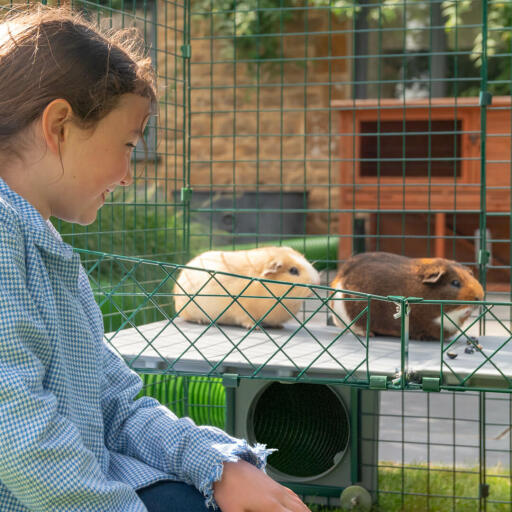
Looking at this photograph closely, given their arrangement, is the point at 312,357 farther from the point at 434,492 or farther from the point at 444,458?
the point at 444,458

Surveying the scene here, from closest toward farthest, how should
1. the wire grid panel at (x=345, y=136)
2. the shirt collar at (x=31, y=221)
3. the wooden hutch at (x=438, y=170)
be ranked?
the shirt collar at (x=31, y=221)
the wooden hutch at (x=438, y=170)
the wire grid panel at (x=345, y=136)

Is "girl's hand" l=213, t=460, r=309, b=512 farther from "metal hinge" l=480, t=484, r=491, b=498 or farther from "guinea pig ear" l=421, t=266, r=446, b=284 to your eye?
"metal hinge" l=480, t=484, r=491, b=498

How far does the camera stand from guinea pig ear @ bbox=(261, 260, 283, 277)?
2545 millimetres

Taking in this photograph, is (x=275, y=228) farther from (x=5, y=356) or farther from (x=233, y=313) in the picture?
(x=5, y=356)

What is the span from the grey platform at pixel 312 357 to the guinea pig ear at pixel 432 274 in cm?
19

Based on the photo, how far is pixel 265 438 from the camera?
257cm

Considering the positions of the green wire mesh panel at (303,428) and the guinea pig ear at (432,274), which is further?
the green wire mesh panel at (303,428)

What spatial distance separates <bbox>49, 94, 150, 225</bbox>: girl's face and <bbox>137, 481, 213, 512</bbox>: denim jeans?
0.41 metres

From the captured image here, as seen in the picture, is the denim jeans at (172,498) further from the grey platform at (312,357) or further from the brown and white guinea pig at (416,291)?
the brown and white guinea pig at (416,291)

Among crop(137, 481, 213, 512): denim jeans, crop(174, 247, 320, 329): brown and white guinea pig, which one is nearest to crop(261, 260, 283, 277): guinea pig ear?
crop(174, 247, 320, 329): brown and white guinea pig

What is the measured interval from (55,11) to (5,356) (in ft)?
1.91

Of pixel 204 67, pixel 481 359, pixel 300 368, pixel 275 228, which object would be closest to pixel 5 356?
pixel 300 368

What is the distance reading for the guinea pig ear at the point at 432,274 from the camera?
2.35 meters

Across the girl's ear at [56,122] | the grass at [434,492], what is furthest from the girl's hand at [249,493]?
the grass at [434,492]
